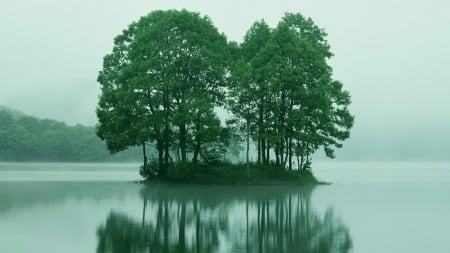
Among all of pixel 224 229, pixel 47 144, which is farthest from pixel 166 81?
pixel 47 144

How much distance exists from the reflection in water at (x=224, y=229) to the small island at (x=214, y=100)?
652 inches

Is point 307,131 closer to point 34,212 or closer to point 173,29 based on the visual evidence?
point 173,29

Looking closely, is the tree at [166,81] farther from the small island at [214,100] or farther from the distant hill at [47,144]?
the distant hill at [47,144]

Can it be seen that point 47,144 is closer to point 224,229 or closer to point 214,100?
point 214,100

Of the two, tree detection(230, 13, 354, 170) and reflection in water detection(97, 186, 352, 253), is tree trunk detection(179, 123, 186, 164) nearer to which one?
tree detection(230, 13, 354, 170)

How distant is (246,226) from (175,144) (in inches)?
1176

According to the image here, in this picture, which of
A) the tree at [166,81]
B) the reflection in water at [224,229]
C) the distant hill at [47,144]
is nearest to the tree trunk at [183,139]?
the tree at [166,81]

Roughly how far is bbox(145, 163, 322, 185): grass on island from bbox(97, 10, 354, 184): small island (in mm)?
78

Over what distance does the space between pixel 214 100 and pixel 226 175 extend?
5988 millimetres

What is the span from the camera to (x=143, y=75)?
47.4 m

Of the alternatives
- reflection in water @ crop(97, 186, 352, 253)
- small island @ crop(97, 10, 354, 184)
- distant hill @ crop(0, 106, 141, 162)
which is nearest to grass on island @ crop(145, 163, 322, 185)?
small island @ crop(97, 10, 354, 184)

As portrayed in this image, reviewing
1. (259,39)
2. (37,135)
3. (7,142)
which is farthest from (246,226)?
(37,135)

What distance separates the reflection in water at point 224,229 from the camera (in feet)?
53.9

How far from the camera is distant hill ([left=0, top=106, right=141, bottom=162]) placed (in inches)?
5192
